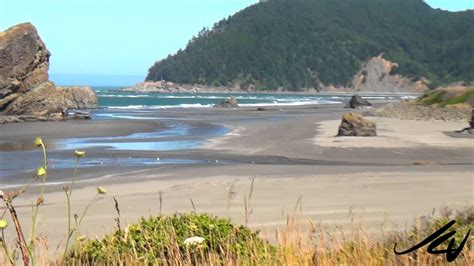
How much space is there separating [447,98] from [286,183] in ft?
124

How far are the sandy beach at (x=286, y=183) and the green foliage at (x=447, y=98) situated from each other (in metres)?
18.5

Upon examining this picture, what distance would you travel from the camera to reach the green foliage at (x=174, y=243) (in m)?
5.18

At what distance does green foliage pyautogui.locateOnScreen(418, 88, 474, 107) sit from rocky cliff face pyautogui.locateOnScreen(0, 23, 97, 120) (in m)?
26.1

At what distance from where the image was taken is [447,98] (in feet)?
161

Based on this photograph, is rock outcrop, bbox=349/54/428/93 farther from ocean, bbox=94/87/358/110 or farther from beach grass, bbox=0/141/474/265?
beach grass, bbox=0/141/474/265

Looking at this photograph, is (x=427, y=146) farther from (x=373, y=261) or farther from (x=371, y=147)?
(x=373, y=261)

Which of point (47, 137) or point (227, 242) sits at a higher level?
point (227, 242)

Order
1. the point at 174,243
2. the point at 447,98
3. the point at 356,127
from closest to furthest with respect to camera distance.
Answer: the point at 174,243 → the point at 356,127 → the point at 447,98

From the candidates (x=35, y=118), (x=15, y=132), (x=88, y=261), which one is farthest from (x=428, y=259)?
(x=35, y=118)

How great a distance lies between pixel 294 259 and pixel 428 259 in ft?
3.03

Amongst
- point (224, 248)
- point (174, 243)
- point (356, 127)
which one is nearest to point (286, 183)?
point (224, 248)

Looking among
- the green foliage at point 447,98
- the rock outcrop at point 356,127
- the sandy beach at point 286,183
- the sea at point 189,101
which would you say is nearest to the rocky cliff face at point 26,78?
the sandy beach at point 286,183

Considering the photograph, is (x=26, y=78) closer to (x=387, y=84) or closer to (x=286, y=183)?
(x=286, y=183)

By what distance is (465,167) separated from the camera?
57.8 feet
